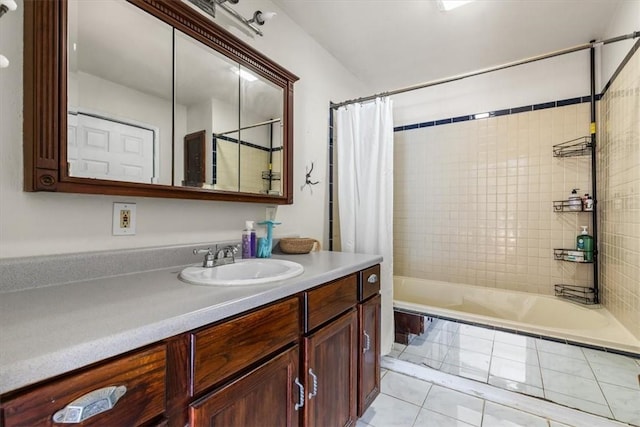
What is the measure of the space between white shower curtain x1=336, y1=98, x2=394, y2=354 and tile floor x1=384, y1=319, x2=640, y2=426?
1.01 feet

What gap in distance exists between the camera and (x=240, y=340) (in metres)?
0.81

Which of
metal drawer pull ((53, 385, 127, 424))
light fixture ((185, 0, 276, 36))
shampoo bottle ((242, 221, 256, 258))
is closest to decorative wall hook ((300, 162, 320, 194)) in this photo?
shampoo bottle ((242, 221, 256, 258))

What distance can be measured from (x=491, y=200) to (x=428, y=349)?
55.1 inches

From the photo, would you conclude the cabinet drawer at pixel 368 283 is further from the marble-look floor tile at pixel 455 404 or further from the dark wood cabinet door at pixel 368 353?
the marble-look floor tile at pixel 455 404

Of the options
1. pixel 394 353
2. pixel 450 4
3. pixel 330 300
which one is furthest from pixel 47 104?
pixel 394 353

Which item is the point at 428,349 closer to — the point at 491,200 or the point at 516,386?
the point at 516,386

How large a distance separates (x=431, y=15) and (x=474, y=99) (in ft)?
3.51

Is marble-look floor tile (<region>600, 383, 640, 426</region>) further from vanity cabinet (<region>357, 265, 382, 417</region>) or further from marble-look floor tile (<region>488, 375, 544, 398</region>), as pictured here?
vanity cabinet (<region>357, 265, 382, 417</region>)

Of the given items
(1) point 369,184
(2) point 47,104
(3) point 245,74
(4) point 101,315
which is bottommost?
(4) point 101,315

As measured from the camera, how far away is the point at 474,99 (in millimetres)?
2639

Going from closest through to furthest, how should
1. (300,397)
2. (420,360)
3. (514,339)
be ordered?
(300,397), (514,339), (420,360)

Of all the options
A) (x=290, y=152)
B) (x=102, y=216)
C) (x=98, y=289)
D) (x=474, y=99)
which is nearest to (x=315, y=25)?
(x=290, y=152)

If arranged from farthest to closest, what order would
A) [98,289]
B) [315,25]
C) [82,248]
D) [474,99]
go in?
[474,99], [315,25], [82,248], [98,289]

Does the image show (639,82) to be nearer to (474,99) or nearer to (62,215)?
(474,99)
